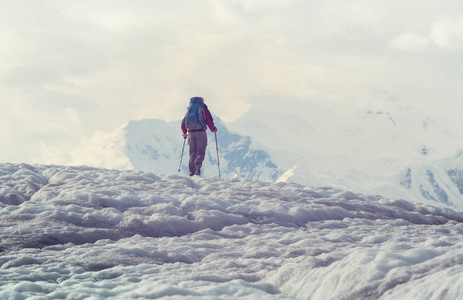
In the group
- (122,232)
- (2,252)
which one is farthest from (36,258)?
(122,232)

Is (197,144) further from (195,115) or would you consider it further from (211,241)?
(211,241)

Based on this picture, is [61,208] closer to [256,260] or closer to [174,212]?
[174,212]

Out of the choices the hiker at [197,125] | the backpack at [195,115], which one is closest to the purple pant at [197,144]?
the hiker at [197,125]

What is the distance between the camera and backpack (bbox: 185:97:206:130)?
2245 centimetres

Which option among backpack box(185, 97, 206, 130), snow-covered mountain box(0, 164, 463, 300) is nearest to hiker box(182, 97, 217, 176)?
backpack box(185, 97, 206, 130)

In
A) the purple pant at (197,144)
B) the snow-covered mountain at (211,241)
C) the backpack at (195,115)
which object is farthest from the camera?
the purple pant at (197,144)

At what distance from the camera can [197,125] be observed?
22.5 metres

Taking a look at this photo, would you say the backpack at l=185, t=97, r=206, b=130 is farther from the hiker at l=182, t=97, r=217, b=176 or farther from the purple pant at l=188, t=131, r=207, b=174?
the purple pant at l=188, t=131, r=207, b=174

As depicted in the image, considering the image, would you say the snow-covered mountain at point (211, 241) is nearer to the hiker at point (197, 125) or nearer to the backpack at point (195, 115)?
the hiker at point (197, 125)

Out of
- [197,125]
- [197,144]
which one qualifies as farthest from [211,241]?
[197,144]

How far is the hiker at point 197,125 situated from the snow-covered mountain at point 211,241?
291 cm

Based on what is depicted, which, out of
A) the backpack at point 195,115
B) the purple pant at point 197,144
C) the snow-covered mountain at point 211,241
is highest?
the backpack at point 195,115

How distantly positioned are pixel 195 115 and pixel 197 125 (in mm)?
373

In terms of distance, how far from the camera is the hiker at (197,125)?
2250 centimetres
